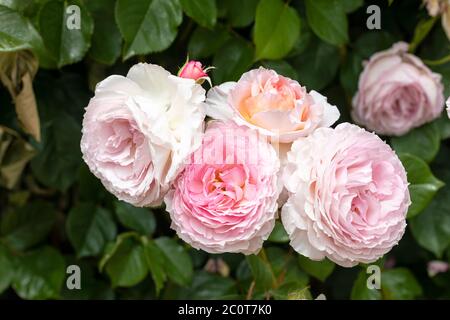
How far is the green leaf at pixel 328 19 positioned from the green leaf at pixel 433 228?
10.5 inches

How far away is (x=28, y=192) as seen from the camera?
107 centimetres

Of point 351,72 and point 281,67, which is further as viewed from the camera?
point 351,72

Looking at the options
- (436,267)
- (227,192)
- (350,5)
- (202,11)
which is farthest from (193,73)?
(436,267)

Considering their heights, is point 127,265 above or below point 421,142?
below

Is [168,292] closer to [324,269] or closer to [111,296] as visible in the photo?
[111,296]

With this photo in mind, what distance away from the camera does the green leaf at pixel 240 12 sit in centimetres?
85

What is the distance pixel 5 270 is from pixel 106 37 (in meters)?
0.35

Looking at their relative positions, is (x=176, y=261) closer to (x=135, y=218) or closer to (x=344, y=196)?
(x=135, y=218)

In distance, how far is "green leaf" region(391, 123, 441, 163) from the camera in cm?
91

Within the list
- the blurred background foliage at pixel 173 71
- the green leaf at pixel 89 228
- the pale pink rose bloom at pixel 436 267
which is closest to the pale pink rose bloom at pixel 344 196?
the blurred background foliage at pixel 173 71

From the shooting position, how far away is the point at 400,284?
3.04 feet

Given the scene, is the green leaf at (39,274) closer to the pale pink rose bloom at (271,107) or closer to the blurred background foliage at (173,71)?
the blurred background foliage at (173,71)

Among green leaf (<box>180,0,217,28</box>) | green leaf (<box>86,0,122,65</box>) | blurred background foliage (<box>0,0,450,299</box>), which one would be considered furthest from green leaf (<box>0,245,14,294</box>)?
green leaf (<box>180,0,217,28</box>)
